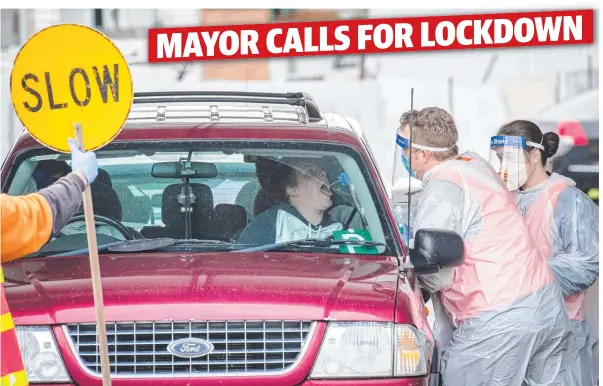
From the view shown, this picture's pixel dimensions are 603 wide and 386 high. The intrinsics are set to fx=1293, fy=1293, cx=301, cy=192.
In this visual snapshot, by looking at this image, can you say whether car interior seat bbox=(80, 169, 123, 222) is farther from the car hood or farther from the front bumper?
the front bumper

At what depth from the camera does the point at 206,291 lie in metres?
4.84

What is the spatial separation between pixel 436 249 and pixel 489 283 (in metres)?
0.46

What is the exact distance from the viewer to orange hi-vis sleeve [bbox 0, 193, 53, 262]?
4219 millimetres

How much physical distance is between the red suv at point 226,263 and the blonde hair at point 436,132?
0.90 ft

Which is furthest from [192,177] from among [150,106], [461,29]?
[461,29]

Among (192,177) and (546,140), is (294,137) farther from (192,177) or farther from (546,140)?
(546,140)

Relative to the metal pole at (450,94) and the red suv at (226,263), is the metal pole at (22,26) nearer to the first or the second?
the metal pole at (450,94)

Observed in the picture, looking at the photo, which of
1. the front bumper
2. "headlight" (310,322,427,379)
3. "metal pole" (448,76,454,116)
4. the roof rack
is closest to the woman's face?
the roof rack

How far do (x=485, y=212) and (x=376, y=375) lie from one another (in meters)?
1.25

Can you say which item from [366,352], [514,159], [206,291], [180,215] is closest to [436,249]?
[366,352]

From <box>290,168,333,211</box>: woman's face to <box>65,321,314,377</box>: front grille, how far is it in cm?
130

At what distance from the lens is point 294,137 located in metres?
5.99

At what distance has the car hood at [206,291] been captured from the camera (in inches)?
188

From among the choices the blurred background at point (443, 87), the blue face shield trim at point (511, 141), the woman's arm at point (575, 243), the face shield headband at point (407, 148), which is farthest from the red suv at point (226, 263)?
the blurred background at point (443, 87)
